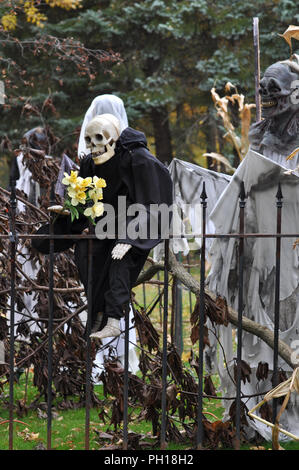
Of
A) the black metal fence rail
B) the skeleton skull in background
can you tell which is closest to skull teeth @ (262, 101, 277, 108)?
the skeleton skull in background

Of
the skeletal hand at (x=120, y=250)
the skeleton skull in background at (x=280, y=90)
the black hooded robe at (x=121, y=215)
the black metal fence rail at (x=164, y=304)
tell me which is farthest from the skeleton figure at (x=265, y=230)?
the skeletal hand at (x=120, y=250)

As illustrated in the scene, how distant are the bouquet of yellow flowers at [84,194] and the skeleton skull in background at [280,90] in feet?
5.65

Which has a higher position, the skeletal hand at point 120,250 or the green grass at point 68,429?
the skeletal hand at point 120,250

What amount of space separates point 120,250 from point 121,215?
282 millimetres

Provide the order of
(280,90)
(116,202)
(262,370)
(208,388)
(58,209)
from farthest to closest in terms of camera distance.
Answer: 1. (280,90)
2. (208,388)
3. (262,370)
4. (116,202)
5. (58,209)

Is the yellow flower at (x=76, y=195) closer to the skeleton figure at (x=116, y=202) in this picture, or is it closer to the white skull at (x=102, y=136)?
the skeleton figure at (x=116, y=202)

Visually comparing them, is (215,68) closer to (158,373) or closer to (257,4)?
(257,4)

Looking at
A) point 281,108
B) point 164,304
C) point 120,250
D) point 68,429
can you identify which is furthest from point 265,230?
point 68,429

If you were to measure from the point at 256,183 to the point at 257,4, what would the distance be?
407 inches

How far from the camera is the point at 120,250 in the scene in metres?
3.29

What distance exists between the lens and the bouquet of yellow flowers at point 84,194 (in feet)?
10.7

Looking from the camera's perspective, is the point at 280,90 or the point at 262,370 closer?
the point at 262,370

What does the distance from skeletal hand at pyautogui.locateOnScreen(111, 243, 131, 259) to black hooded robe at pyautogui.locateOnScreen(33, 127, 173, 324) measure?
22 millimetres

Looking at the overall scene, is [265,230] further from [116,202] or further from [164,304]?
[116,202]
